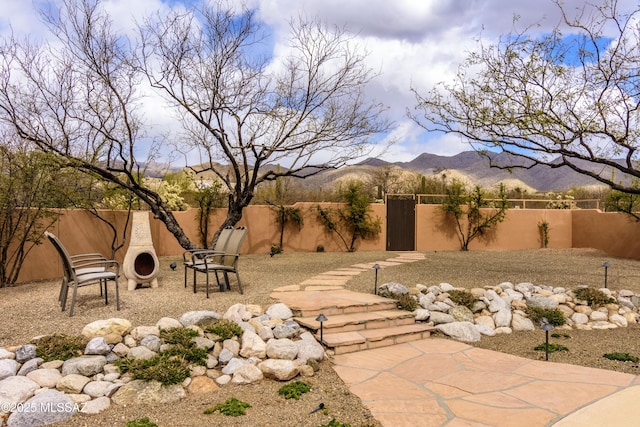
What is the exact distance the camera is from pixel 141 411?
9.54ft

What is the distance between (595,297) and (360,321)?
12.0 ft

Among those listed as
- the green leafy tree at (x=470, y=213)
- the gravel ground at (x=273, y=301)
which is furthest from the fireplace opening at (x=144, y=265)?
the green leafy tree at (x=470, y=213)

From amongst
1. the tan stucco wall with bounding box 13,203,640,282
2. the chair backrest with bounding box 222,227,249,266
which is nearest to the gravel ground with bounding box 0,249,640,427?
the chair backrest with bounding box 222,227,249,266

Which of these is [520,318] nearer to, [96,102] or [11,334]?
[11,334]

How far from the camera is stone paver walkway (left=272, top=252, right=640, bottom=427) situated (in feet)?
9.16

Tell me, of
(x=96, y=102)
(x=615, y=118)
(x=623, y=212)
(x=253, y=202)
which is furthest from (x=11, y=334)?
(x=623, y=212)

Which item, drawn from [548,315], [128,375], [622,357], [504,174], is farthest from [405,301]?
[504,174]

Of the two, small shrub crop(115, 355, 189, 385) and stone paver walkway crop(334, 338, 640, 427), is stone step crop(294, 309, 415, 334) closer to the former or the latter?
stone paver walkway crop(334, 338, 640, 427)

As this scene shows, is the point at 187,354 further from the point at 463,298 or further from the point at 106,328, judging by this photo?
the point at 463,298

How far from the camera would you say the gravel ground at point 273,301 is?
289cm

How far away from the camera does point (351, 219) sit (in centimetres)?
1247

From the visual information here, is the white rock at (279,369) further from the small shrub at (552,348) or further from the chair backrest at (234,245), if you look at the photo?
the small shrub at (552,348)

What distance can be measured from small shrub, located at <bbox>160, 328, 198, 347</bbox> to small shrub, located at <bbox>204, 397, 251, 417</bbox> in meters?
0.86

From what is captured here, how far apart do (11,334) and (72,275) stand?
0.76 metres
